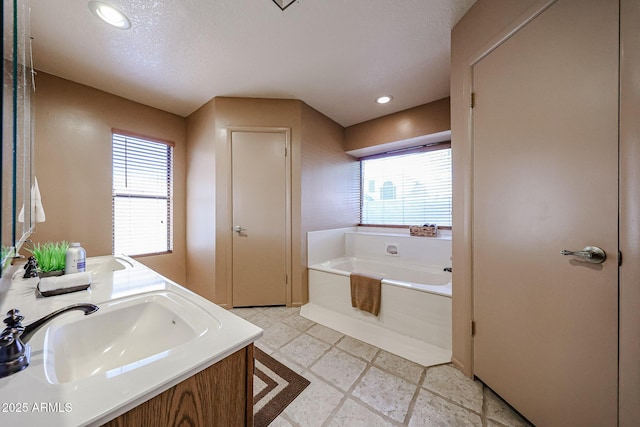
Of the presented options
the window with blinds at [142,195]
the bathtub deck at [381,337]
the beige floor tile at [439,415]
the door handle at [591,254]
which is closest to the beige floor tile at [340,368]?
the bathtub deck at [381,337]

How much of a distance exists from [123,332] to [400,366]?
1.69 m

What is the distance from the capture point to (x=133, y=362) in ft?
2.64

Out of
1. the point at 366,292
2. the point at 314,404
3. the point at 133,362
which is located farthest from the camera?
the point at 366,292

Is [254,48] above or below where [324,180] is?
above

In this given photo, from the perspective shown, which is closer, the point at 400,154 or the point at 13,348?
the point at 13,348

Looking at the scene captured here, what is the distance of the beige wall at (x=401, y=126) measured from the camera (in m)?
2.59

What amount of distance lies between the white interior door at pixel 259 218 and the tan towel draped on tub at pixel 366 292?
0.86m

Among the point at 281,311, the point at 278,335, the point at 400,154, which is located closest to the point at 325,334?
the point at 278,335

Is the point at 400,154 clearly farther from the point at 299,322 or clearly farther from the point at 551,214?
the point at 299,322

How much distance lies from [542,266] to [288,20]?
2142mm

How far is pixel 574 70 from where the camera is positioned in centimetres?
100

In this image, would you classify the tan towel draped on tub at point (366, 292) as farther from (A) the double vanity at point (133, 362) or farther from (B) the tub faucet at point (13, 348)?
(B) the tub faucet at point (13, 348)

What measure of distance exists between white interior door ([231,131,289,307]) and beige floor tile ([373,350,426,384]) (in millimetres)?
1306

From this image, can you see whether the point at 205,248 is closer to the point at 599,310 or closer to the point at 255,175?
the point at 255,175
